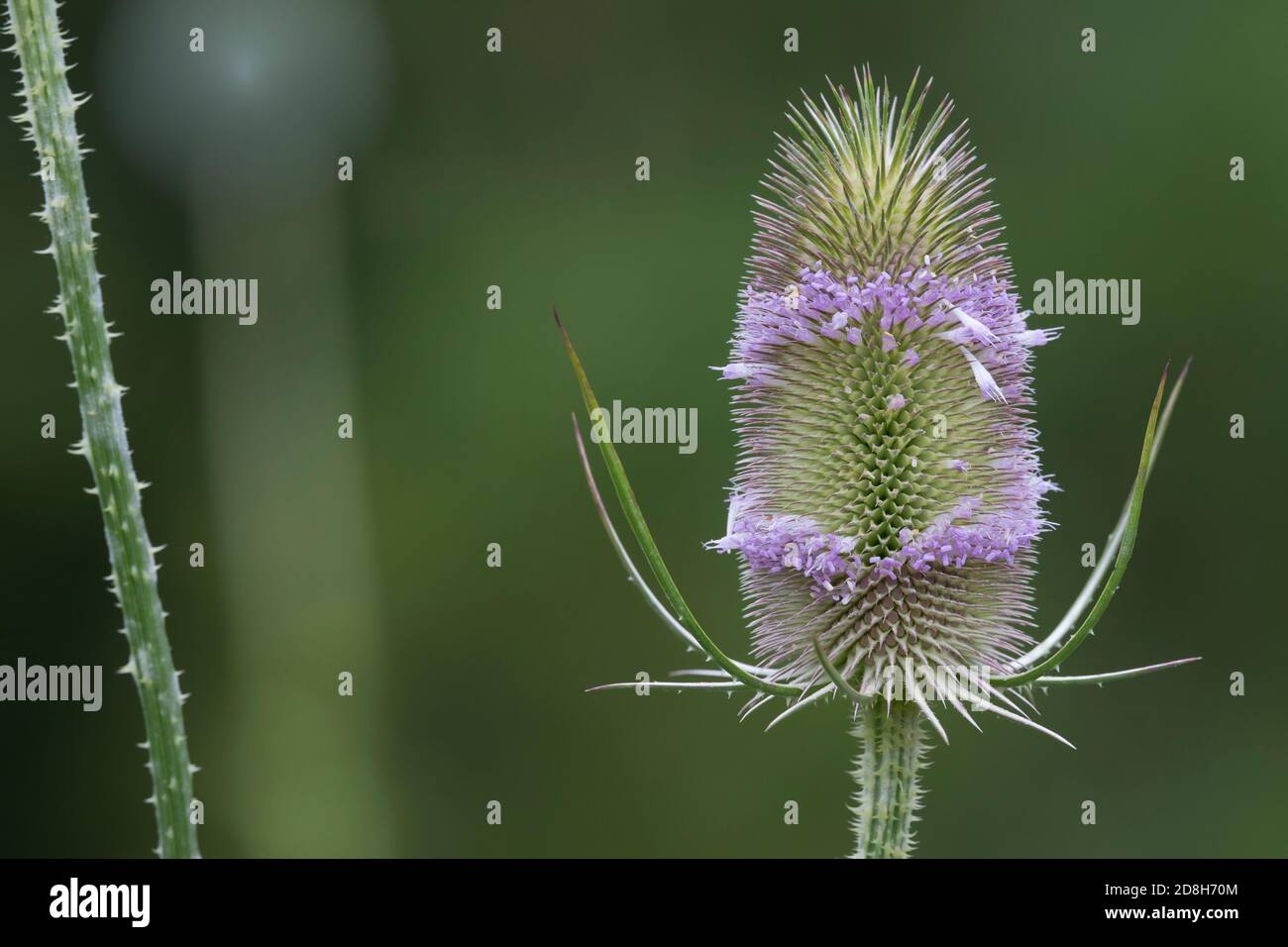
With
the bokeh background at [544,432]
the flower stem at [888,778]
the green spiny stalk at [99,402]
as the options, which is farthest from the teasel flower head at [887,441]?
the bokeh background at [544,432]

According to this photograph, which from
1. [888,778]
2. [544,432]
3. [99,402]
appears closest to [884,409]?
[888,778]

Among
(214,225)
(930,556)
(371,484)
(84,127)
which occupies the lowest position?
(930,556)

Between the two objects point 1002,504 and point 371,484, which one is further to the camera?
point 371,484

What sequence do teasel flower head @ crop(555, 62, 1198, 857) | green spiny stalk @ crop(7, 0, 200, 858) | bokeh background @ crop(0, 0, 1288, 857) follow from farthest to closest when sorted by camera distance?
bokeh background @ crop(0, 0, 1288, 857) < teasel flower head @ crop(555, 62, 1198, 857) < green spiny stalk @ crop(7, 0, 200, 858)

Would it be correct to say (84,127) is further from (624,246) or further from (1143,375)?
(1143,375)

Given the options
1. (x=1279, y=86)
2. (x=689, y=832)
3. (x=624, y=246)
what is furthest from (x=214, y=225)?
(x=1279, y=86)

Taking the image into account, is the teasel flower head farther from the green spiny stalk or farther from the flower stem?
the green spiny stalk

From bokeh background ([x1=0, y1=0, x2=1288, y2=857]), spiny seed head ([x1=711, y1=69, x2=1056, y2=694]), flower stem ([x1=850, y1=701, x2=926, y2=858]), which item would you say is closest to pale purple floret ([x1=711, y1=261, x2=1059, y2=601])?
spiny seed head ([x1=711, y1=69, x2=1056, y2=694])

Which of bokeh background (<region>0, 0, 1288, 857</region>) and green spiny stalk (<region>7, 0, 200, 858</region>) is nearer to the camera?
green spiny stalk (<region>7, 0, 200, 858</region>)
